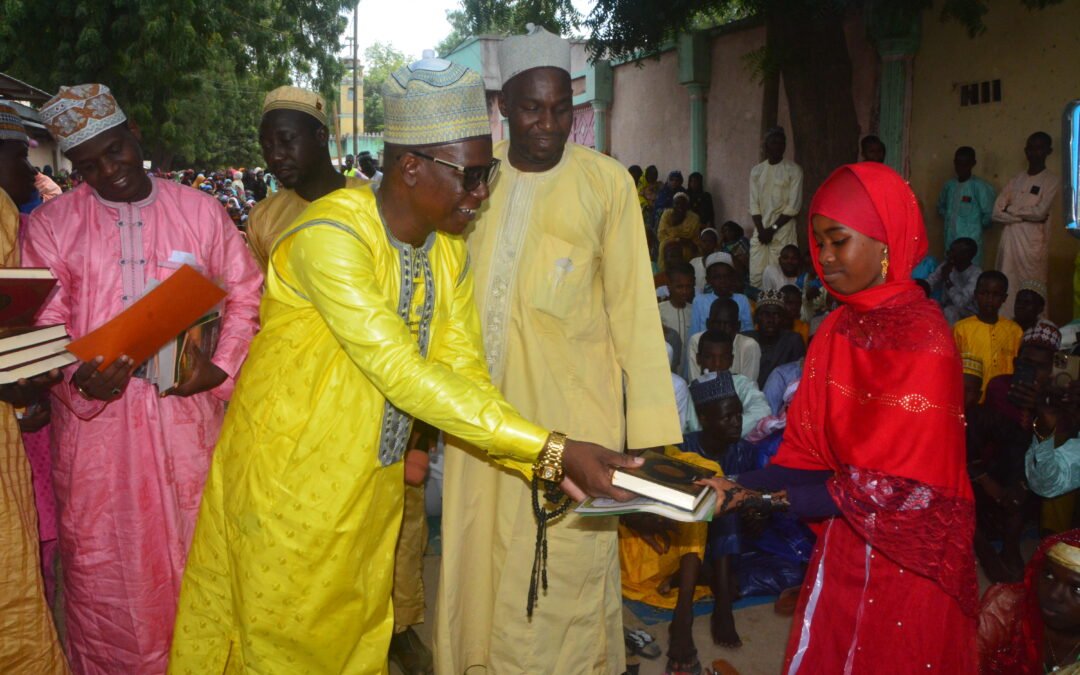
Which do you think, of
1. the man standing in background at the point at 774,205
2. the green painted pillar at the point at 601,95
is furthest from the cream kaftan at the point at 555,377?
the green painted pillar at the point at 601,95

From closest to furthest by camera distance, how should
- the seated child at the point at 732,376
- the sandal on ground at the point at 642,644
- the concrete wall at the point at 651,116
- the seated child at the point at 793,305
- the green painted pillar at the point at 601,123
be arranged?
the sandal on ground at the point at 642,644
the seated child at the point at 732,376
the seated child at the point at 793,305
the concrete wall at the point at 651,116
the green painted pillar at the point at 601,123

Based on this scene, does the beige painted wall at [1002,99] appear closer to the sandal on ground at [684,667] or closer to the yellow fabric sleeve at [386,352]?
the sandal on ground at [684,667]

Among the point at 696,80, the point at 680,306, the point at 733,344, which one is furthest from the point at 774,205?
the point at 696,80

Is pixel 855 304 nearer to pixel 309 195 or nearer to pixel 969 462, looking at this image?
pixel 309 195

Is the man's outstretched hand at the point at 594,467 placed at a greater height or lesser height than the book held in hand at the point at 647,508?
greater

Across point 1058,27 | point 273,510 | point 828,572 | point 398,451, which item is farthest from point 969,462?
point 1058,27

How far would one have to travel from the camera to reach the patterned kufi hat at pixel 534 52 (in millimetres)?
2912

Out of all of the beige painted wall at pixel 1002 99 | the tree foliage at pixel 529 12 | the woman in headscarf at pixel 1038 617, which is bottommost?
the woman in headscarf at pixel 1038 617

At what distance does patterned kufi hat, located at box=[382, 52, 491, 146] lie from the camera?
2277 millimetres

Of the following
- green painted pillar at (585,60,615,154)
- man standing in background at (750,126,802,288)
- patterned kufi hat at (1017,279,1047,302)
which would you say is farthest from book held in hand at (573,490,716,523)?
green painted pillar at (585,60,615,154)

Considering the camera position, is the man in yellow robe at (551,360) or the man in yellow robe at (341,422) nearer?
the man in yellow robe at (341,422)

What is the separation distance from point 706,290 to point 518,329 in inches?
216

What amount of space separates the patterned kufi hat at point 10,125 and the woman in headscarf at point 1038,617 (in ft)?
14.1

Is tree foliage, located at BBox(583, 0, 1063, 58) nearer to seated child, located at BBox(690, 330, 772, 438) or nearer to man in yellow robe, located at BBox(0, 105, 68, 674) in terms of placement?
seated child, located at BBox(690, 330, 772, 438)
